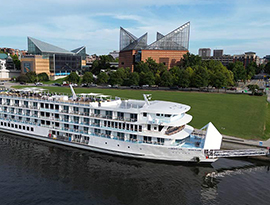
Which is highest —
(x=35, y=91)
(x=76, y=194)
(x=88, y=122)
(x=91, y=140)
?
(x=35, y=91)

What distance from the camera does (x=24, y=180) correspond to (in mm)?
24375

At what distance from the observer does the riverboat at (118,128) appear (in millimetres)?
28422

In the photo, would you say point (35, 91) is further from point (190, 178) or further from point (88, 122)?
point (190, 178)

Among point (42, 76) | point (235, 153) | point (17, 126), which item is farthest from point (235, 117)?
point (42, 76)

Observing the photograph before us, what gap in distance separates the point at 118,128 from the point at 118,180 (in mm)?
7918

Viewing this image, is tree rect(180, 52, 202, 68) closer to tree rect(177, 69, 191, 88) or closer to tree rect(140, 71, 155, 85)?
tree rect(177, 69, 191, 88)

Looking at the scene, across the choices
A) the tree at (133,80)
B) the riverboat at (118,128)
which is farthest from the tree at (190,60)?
the riverboat at (118,128)

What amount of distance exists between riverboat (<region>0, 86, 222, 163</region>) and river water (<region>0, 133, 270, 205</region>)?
62.5 inches

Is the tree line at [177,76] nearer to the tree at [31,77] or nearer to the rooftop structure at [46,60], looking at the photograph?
the tree at [31,77]

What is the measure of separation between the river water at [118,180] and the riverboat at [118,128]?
1.59m

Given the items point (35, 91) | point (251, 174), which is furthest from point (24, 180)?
point (251, 174)

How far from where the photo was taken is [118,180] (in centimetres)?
2472

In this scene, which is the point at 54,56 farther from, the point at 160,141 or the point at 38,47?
the point at 160,141

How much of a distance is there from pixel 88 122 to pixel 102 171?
9019 millimetres
